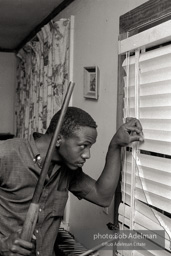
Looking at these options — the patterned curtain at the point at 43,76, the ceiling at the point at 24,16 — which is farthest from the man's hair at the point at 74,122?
the ceiling at the point at 24,16

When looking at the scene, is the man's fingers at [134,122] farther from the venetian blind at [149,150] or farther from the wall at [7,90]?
the wall at [7,90]

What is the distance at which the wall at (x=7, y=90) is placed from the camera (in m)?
5.52

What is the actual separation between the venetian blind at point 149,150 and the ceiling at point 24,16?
1441 mm

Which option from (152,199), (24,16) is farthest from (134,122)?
(24,16)

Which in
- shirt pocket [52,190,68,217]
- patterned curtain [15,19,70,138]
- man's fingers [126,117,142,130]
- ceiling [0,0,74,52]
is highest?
ceiling [0,0,74,52]

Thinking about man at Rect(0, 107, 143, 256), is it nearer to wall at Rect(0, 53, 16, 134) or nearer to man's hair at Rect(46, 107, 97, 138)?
man's hair at Rect(46, 107, 97, 138)

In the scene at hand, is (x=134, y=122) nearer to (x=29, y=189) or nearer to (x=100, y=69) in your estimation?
(x=29, y=189)

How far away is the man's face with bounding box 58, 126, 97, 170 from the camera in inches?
63.4

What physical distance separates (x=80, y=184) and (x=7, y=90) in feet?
12.8

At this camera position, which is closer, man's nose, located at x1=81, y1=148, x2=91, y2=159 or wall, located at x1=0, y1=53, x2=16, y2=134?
man's nose, located at x1=81, y1=148, x2=91, y2=159

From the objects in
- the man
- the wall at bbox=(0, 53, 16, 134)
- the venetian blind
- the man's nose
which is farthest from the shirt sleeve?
the wall at bbox=(0, 53, 16, 134)

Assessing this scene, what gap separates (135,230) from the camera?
178cm

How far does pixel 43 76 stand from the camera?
3.59 metres

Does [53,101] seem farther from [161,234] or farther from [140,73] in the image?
[161,234]
